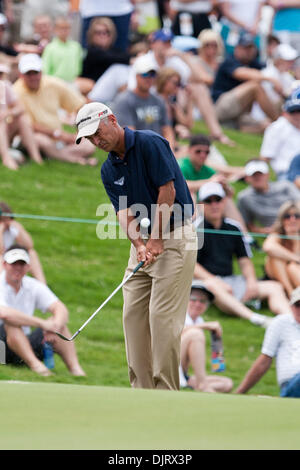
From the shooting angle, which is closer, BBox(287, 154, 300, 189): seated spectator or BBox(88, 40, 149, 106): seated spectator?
BBox(287, 154, 300, 189): seated spectator

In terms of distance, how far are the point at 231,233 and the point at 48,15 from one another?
6185mm

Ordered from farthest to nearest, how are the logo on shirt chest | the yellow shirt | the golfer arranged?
the yellow shirt, the logo on shirt chest, the golfer

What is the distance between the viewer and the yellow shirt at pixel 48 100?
11930 mm

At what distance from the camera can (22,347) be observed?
323 inches

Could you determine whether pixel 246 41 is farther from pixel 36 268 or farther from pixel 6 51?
pixel 36 268

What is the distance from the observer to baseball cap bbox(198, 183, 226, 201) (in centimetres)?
1013

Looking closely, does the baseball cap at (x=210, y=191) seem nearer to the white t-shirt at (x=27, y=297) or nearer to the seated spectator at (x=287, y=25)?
the white t-shirt at (x=27, y=297)

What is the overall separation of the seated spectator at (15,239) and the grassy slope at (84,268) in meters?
0.42

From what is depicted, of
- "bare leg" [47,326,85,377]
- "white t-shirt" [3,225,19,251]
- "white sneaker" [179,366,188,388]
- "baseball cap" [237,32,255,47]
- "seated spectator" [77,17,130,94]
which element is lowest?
"white sneaker" [179,366,188,388]

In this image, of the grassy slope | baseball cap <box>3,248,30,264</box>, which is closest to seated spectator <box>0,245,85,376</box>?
baseball cap <box>3,248,30,264</box>

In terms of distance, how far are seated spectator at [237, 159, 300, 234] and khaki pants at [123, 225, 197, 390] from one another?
4.81 metres

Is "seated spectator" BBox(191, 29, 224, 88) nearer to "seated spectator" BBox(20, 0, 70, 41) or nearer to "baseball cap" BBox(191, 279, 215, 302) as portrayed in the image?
"seated spectator" BBox(20, 0, 70, 41)

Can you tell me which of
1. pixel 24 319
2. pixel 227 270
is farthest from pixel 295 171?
pixel 24 319

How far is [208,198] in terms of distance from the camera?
1008cm
